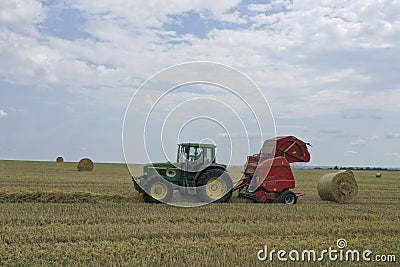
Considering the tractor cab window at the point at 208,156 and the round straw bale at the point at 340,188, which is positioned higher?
the tractor cab window at the point at 208,156

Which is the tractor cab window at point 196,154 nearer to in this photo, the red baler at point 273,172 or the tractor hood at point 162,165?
the tractor hood at point 162,165

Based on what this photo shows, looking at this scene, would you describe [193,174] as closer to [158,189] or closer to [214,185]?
[214,185]

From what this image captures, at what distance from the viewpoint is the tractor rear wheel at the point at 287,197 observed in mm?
13616

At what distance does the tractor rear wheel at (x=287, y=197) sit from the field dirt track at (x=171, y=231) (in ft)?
2.68

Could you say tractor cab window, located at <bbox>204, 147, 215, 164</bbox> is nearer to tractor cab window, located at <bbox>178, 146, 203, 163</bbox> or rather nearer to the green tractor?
the green tractor

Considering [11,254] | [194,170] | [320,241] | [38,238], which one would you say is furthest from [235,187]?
[11,254]

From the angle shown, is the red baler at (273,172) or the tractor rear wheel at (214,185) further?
the red baler at (273,172)

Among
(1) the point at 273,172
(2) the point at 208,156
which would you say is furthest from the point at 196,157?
(1) the point at 273,172

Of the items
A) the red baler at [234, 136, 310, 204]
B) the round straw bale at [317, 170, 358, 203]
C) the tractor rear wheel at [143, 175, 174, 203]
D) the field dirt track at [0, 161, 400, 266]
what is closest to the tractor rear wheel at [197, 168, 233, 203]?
the field dirt track at [0, 161, 400, 266]

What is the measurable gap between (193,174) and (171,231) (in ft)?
14.8

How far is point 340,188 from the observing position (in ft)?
48.2

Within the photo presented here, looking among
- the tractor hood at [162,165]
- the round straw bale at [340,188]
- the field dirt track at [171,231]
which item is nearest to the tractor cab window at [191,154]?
the tractor hood at [162,165]

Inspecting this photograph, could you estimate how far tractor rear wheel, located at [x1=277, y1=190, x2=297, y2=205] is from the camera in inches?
536

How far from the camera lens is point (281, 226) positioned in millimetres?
9430
